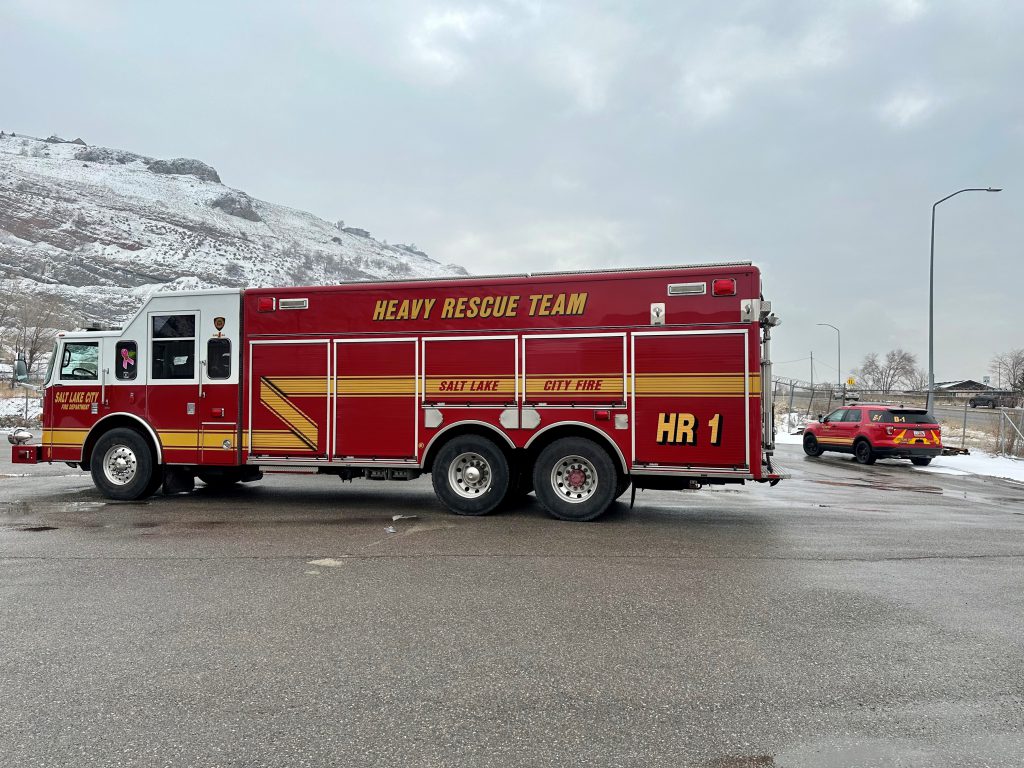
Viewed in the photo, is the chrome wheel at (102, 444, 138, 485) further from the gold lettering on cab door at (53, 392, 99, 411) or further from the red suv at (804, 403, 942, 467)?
the red suv at (804, 403, 942, 467)

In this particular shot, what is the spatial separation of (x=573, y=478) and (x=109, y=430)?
6.80 m

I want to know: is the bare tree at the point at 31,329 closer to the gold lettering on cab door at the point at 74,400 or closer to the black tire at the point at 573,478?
the gold lettering on cab door at the point at 74,400

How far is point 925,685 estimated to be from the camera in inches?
141

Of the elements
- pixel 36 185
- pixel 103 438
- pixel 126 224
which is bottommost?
pixel 103 438

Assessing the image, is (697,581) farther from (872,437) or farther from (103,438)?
(872,437)

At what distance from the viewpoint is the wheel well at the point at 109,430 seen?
383 inches

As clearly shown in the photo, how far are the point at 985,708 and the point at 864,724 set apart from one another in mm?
703

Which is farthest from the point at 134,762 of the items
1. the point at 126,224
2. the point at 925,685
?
the point at 126,224

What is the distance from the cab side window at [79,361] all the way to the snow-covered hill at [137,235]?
3224 inches

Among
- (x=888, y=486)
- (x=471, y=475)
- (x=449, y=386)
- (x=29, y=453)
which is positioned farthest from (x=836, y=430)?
(x=29, y=453)

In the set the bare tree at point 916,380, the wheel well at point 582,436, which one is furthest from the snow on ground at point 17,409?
the bare tree at point 916,380

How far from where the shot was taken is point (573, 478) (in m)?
8.32

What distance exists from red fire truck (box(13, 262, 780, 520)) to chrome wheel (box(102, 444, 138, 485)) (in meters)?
0.02

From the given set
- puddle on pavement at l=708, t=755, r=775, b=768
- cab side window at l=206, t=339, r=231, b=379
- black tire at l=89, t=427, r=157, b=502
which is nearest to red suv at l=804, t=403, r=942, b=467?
cab side window at l=206, t=339, r=231, b=379
